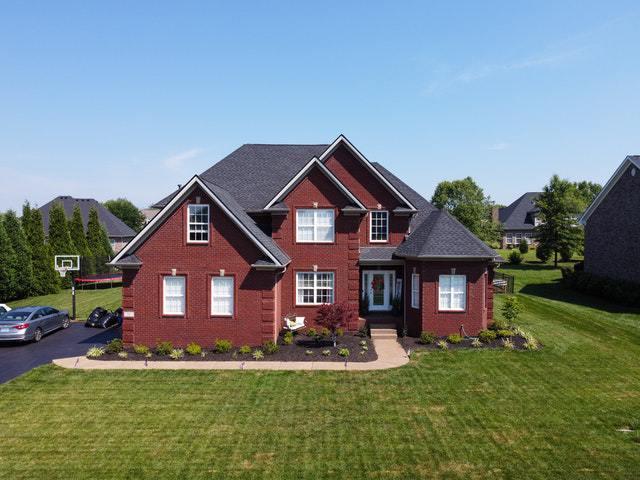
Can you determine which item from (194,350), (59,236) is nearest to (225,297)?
(194,350)

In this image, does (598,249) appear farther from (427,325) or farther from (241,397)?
(241,397)

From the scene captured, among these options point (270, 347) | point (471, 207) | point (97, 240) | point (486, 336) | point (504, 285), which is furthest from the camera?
point (471, 207)

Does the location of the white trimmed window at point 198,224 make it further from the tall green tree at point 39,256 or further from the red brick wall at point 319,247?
the tall green tree at point 39,256

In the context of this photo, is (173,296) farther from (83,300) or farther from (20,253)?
(20,253)

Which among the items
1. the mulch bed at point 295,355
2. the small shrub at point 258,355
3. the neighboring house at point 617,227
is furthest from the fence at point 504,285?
the small shrub at point 258,355

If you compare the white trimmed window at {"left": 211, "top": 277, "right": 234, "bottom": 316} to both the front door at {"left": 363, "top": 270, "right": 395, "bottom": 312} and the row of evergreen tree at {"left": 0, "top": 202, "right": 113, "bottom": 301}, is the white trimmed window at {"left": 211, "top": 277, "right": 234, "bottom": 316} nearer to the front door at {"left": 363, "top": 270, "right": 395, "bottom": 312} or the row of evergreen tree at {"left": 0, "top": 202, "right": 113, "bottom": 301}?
the front door at {"left": 363, "top": 270, "right": 395, "bottom": 312}
